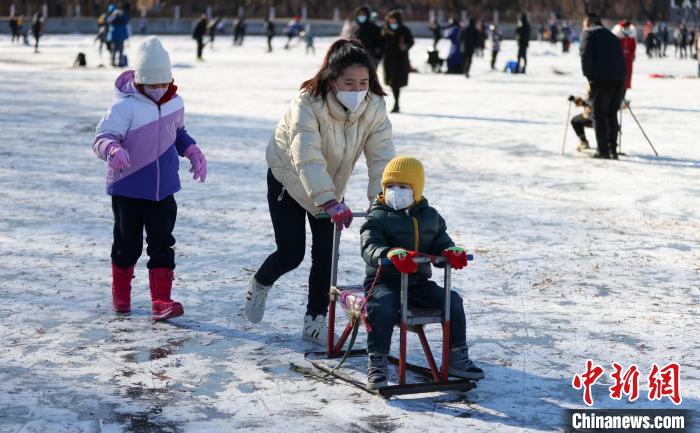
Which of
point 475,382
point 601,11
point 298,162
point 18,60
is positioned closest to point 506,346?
point 475,382

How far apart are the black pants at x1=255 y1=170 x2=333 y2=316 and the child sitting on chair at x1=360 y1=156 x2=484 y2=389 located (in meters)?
0.71

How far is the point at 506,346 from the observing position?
534 cm

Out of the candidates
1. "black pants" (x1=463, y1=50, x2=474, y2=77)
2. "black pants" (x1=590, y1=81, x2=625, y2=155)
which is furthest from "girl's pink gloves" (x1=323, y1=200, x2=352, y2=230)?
"black pants" (x1=463, y1=50, x2=474, y2=77)

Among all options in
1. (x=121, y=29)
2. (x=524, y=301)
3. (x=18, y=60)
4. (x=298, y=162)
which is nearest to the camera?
(x=298, y=162)

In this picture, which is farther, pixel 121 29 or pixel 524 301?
pixel 121 29

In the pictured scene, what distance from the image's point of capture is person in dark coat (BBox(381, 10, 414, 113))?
16703mm

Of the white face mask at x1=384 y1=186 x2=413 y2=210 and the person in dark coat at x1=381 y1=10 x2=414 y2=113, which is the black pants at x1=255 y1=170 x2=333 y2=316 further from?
the person in dark coat at x1=381 y1=10 x2=414 y2=113

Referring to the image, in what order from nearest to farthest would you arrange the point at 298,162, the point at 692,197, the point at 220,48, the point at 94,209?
1. the point at 298,162
2. the point at 94,209
3. the point at 692,197
4. the point at 220,48

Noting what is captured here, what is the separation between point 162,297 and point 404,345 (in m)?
1.75

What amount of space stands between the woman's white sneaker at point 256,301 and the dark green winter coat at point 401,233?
1.07 meters

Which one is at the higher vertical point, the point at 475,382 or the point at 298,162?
the point at 298,162

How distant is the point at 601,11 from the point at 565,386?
75862 millimetres

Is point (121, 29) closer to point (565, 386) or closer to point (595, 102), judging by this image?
point (595, 102)

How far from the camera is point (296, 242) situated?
5293 millimetres
